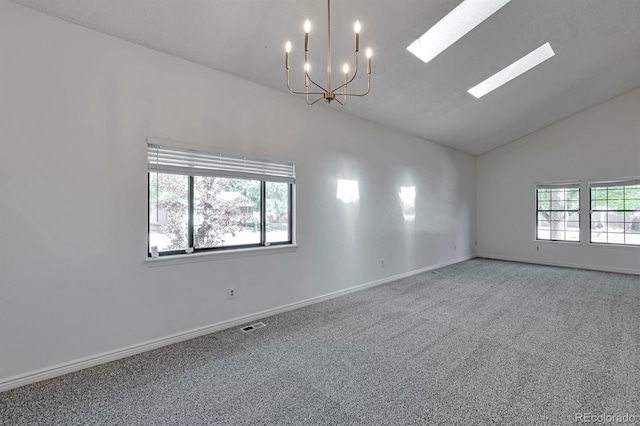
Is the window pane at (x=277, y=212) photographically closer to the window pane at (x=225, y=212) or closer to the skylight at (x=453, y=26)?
the window pane at (x=225, y=212)

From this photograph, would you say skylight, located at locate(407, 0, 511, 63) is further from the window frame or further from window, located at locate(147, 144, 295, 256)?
the window frame

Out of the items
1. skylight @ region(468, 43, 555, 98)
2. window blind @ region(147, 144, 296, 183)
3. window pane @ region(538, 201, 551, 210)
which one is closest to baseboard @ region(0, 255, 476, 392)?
window blind @ region(147, 144, 296, 183)

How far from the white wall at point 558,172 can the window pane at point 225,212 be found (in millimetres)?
6664

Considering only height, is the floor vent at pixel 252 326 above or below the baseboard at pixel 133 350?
below

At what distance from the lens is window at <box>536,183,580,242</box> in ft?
21.6

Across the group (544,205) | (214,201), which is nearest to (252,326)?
(214,201)

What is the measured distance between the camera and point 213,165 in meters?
3.13

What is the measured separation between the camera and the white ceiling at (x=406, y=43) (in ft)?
8.00

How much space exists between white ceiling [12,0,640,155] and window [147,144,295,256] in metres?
0.98

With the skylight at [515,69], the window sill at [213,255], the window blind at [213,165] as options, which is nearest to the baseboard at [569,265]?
the skylight at [515,69]

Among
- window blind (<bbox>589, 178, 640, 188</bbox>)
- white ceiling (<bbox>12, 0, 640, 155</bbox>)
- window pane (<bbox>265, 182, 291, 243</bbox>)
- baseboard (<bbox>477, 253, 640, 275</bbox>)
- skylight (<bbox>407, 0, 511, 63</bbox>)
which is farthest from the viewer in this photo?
baseboard (<bbox>477, 253, 640, 275</bbox>)

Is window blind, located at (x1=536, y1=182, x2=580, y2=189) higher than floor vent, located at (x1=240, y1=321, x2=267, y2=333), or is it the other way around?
window blind, located at (x1=536, y1=182, x2=580, y2=189)

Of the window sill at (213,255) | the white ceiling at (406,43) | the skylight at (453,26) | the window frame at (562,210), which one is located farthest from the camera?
the window frame at (562,210)

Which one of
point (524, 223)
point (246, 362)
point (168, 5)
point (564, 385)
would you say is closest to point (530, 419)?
point (564, 385)
